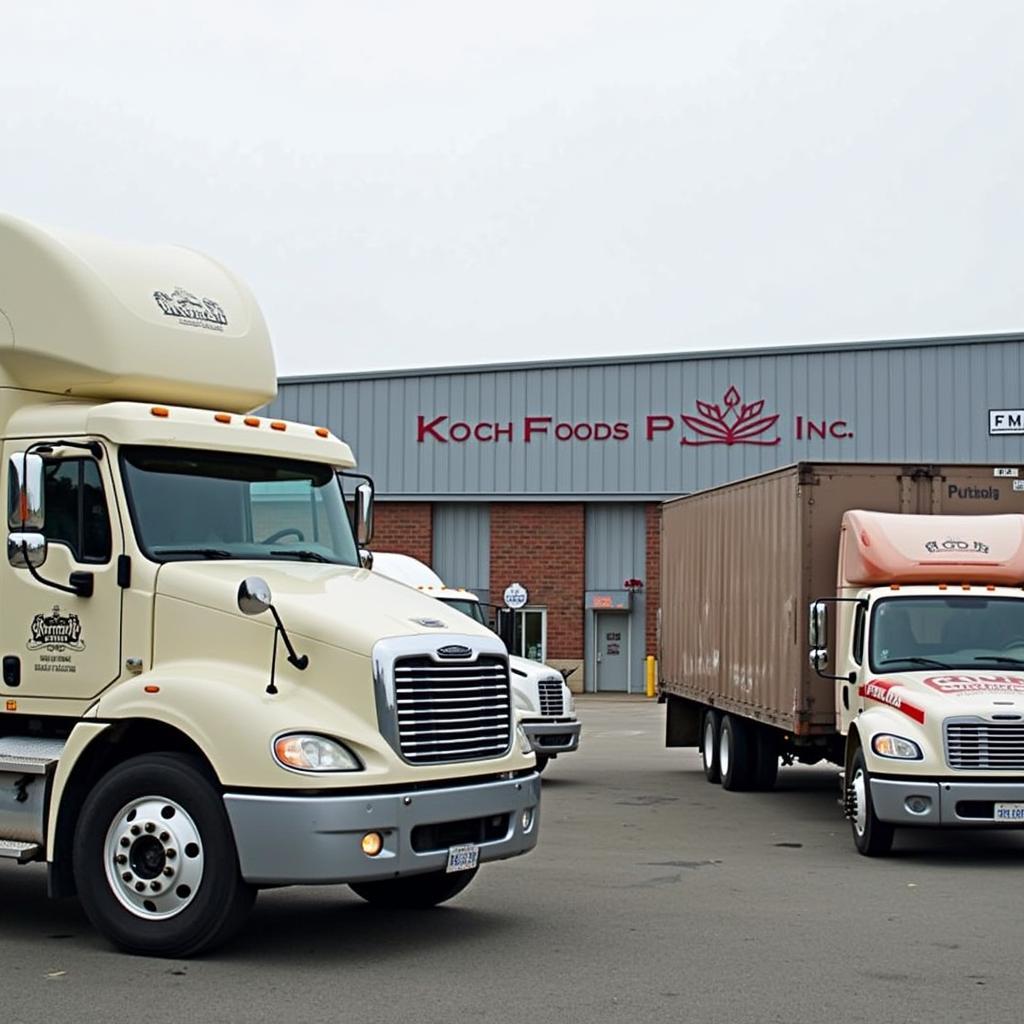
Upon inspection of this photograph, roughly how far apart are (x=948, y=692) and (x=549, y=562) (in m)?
32.6

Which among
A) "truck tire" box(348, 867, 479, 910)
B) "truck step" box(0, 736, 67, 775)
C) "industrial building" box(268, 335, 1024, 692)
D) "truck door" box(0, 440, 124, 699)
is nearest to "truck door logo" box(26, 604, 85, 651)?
"truck door" box(0, 440, 124, 699)

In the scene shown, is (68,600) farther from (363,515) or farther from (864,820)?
(864,820)

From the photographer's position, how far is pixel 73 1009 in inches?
311

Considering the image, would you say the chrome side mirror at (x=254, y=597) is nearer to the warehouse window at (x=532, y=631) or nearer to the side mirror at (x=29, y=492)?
the side mirror at (x=29, y=492)

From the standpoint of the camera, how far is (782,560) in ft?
57.6

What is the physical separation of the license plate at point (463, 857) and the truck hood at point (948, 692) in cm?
547

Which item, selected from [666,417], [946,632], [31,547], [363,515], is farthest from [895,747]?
[666,417]

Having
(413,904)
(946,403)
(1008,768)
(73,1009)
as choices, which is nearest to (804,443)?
(946,403)

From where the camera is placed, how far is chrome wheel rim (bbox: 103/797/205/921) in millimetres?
8945

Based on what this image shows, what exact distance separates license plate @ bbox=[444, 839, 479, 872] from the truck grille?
547 cm

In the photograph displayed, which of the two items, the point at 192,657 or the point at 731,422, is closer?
the point at 192,657

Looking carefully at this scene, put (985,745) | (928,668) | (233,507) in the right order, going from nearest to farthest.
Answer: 1. (233,507)
2. (985,745)
3. (928,668)

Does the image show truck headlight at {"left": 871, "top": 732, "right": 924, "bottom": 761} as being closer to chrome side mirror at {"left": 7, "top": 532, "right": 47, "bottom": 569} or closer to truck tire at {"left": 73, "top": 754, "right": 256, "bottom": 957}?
truck tire at {"left": 73, "top": 754, "right": 256, "bottom": 957}

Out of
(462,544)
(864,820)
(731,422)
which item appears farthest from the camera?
(462,544)
